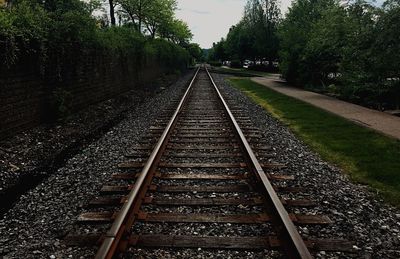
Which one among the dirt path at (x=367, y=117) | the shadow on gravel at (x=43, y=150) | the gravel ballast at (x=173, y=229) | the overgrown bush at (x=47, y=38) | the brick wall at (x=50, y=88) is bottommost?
the shadow on gravel at (x=43, y=150)

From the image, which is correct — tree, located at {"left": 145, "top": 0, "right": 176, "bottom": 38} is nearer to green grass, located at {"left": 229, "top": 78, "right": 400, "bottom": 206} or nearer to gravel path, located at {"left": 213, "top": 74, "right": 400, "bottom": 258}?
Result: green grass, located at {"left": 229, "top": 78, "right": 400, "bottom": 206}

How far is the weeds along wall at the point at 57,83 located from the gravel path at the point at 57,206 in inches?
83.7

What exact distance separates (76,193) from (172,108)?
8.92m

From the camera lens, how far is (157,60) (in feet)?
105

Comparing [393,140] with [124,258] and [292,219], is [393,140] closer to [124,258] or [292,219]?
[292,219]

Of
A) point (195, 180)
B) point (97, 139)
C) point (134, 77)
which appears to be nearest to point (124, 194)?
point (195, 180)

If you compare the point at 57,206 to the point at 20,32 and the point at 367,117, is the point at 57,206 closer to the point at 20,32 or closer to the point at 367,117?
the point at 20,32

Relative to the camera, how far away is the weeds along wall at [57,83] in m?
8.43


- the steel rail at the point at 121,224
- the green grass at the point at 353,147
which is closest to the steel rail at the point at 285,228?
the steel rail at the point at 121,224

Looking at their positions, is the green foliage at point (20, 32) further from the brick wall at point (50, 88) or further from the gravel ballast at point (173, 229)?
the gravel ballast at point (173, 229)

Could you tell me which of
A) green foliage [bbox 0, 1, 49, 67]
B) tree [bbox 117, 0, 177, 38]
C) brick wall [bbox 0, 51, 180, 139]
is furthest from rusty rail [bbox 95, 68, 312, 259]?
tree [bbox 117, 0, 177, 38]

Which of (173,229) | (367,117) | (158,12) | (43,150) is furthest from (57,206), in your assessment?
(158,12)

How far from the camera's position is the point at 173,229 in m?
4.09

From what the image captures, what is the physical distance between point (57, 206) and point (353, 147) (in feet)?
20.2
